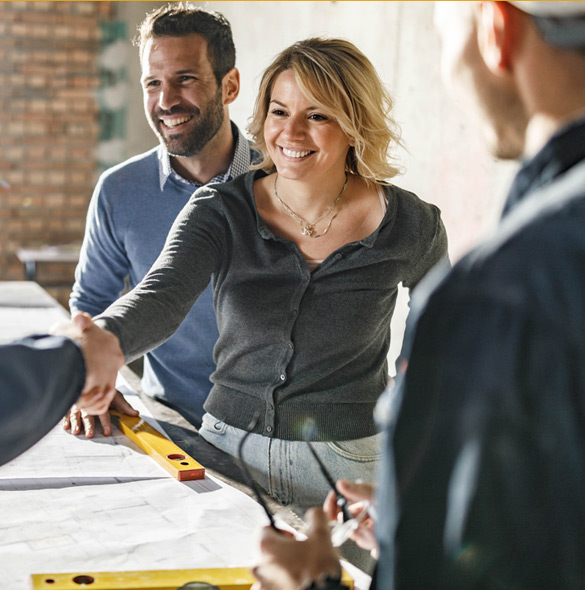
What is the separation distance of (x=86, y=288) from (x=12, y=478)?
911 mm

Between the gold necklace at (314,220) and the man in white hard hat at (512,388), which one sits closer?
the man in white hard hat at (512,388)

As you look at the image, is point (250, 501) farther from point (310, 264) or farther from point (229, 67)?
point (229, 67)

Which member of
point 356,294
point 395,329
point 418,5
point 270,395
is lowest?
point 395,329

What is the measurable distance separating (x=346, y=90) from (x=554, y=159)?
1.12 metres

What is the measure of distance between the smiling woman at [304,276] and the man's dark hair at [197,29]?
2.00ft

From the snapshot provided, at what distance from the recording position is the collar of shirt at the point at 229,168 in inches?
88.7

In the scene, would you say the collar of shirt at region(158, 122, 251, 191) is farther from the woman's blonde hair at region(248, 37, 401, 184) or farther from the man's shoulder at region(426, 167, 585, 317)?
the man's shoulder at region(426, 167, 585, 317)

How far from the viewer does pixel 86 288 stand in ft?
7.38

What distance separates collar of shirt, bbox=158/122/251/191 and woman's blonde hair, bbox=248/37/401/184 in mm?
481

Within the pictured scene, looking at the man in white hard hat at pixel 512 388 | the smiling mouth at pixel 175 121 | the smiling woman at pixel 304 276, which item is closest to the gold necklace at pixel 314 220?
the smiling woman at pixel 304 276

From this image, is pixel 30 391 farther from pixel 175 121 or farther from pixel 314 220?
pixel 175 121

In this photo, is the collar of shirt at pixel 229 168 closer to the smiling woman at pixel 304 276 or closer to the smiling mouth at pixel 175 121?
the smiling mouth at pixel 175 121

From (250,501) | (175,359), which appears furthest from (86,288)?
(250,501)

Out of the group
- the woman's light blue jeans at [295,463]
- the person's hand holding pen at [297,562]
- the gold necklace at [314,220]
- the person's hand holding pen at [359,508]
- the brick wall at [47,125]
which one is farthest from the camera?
the brick wall at [47,125]
